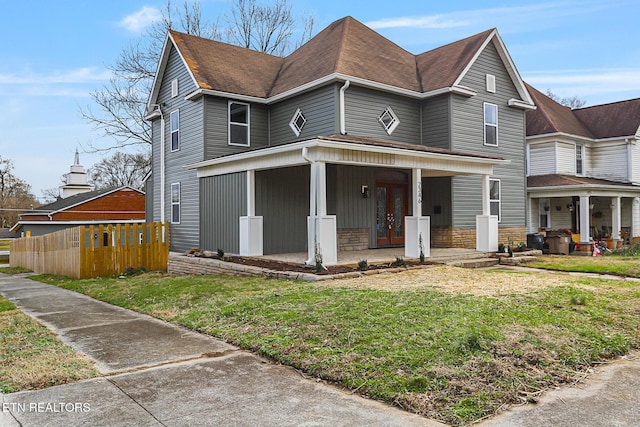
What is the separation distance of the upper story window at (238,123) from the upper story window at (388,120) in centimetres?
448

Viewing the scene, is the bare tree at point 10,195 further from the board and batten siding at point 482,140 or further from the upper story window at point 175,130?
the board and batten siding at point 482,140

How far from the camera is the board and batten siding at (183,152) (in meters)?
16.1

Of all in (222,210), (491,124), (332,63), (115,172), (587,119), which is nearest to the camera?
(222,210)

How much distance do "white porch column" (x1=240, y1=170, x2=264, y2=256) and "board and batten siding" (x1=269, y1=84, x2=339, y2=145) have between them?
2.11 m

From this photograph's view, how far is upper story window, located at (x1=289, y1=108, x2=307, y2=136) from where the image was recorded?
50.9ft

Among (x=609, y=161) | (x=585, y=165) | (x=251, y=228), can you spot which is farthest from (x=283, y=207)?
(x=609, y=161)

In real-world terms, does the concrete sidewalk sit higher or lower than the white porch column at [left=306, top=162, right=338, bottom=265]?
lower

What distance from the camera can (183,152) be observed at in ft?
56.1

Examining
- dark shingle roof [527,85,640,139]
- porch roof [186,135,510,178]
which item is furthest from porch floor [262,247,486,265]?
dark shingle roof [527,85,640,139]

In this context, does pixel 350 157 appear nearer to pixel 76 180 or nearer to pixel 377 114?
pixel 377 114

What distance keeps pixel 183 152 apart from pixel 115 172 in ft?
137

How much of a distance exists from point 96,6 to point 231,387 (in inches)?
516

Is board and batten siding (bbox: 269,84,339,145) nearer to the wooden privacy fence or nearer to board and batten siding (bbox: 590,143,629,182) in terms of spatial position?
the wooden privacy fence

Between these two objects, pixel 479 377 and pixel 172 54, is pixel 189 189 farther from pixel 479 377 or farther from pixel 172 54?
pixel 479 377
